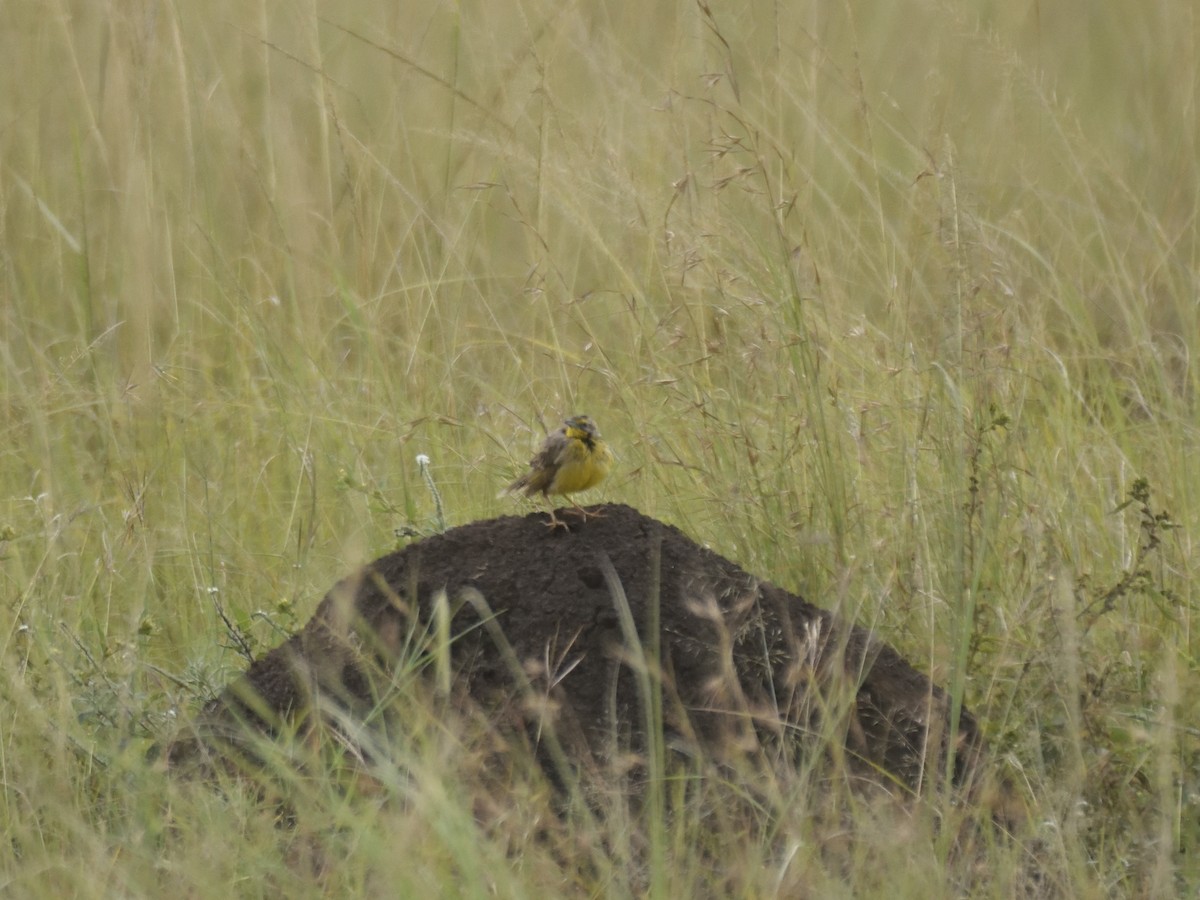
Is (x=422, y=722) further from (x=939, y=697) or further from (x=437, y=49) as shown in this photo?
(x=437, y=49)

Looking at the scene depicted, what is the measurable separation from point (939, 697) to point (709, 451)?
47.3 inches

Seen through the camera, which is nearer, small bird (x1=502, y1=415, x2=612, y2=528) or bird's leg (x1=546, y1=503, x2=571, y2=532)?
bird's leg (x1=546, y1=503, x2=571, y2=532)

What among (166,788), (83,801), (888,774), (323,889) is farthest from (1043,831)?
(83,801)

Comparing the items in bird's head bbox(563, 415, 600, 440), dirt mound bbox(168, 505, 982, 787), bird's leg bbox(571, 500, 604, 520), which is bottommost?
dirt mound bbox(168, 505, 982, 787)

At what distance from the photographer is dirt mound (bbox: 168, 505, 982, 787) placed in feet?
12.1

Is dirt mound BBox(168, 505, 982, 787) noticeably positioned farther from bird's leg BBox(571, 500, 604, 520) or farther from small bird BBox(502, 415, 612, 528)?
small bird BBox(502, 415, 612, 528)

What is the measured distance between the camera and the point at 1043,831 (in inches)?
136

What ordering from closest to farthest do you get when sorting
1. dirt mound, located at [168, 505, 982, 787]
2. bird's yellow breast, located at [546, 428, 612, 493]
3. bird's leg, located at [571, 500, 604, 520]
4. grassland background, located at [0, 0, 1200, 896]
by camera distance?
grassland background, located at [0, 0, 1200, 896]
dirt mound, located at [168, 505, 982, 787]
bird's leg, located at [571, 500, 604, 520]
bird's yellow breast, located at [546, 428, 612, 493]

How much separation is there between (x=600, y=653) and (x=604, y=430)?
2333 mm

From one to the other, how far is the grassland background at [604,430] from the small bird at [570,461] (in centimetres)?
33

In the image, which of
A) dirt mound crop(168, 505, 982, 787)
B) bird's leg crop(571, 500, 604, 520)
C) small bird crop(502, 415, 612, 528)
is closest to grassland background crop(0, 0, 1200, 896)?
dirt mound crop(168, 505, 982, 787)

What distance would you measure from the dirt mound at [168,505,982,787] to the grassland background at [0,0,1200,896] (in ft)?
0.62

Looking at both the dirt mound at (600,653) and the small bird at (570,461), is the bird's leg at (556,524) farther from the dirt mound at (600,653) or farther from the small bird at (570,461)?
the small bird at (570,461)

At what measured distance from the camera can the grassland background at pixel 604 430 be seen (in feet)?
11.2
